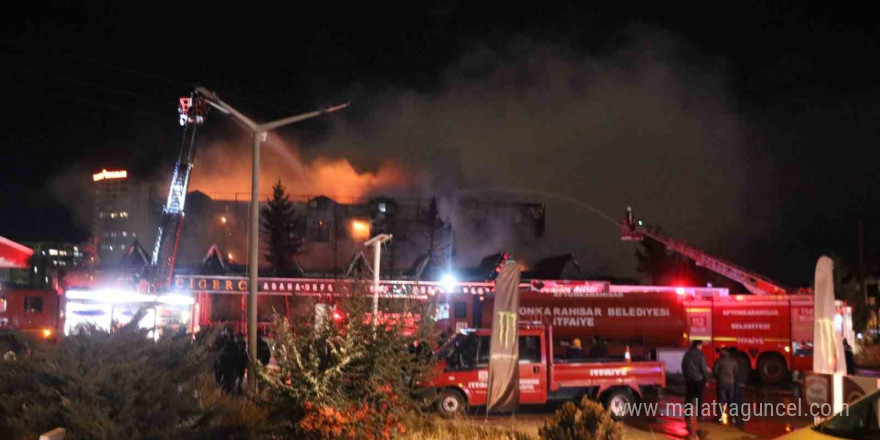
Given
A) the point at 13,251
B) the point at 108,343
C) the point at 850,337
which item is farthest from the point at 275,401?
the point at 850,337

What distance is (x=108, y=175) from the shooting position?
76.4 meters

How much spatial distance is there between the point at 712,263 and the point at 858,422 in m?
23.8

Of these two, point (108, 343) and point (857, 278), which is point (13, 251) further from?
point (857, 278)

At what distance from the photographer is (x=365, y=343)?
371 inches

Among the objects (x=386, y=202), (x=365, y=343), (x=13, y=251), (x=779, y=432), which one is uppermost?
(x=386, y=202)

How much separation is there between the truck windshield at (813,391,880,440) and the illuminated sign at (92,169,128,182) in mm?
77117

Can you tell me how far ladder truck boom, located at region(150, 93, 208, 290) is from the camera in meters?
28.2

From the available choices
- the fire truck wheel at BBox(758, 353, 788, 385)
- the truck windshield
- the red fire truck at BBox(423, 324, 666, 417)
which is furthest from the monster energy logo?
the fire truck wheel at BBox(758, 353, 788, 385)

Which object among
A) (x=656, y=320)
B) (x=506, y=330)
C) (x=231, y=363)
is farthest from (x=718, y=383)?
(x=231, y=363)

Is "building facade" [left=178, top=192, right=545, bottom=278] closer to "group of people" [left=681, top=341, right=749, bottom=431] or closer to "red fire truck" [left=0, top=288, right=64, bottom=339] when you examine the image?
"red fire truck" [left=0, top=288, right=64, bottom=339]

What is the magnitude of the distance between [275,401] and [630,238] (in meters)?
25.0

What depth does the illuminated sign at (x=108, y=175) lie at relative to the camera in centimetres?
7581
